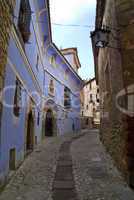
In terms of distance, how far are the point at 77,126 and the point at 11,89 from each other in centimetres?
1951

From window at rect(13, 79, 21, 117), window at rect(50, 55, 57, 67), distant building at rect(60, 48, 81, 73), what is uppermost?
distant building at rect(60, 48, 81, 73)

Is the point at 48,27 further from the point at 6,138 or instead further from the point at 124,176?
the point at 124,176

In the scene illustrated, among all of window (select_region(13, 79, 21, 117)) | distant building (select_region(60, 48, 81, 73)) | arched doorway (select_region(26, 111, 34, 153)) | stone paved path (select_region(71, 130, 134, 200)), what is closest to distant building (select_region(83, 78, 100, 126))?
distant building (select_region(60, 48, 81, 73))

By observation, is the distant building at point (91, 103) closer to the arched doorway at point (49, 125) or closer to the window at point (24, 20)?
the arched doorway at point (49, 125)

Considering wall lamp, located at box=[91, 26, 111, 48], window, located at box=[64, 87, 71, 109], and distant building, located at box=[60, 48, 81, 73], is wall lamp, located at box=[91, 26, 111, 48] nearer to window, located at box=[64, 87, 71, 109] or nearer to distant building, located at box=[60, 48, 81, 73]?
window, located at box=[64, 87, 71, 109]

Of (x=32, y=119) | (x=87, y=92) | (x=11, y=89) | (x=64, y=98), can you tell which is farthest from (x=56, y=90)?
(x=87, y=92)

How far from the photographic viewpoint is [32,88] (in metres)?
8.73

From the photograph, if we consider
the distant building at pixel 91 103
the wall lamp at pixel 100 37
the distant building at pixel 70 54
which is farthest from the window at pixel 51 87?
the distant building at pixel 91 103

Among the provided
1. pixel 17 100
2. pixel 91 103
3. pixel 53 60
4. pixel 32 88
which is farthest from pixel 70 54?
→ pixel 17 100

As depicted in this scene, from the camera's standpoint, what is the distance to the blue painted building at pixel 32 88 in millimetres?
4668

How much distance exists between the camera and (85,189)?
13.4ft

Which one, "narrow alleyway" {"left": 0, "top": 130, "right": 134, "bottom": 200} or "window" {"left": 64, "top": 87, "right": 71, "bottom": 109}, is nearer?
"narrow alleyway" {"left": 0, "top": 130, "right": 134, "bottom": 200}

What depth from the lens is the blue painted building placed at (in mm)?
4668

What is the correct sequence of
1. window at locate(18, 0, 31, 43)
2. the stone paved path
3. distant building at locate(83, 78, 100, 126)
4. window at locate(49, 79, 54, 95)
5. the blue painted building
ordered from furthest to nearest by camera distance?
distant building at locate(83, 78, 100, 126)
window at locate(49, 79, 54, 95)
window at locate(18, 0, 31, 43)
the blue painted building
the stone paved path
